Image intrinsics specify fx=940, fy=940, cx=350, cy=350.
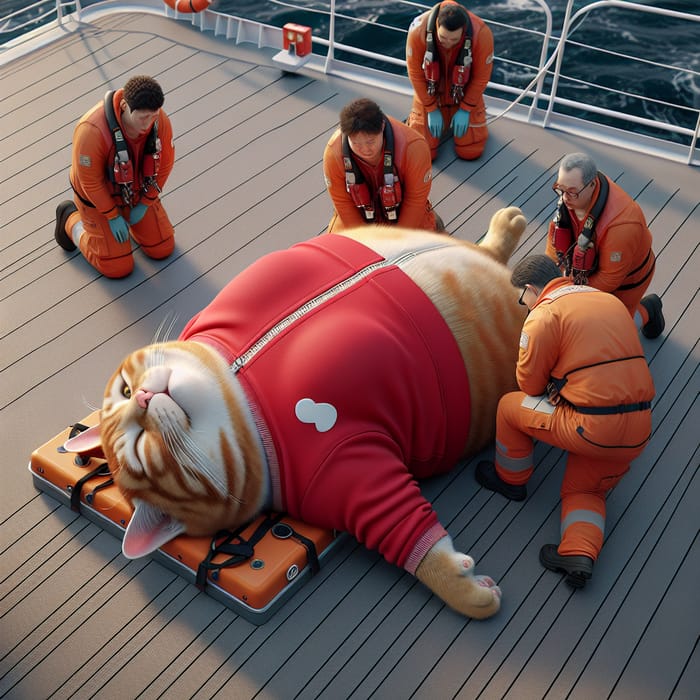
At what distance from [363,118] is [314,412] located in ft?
6.01

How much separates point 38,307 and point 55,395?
2.51ft

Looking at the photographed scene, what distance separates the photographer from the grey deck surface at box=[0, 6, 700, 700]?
145 inches

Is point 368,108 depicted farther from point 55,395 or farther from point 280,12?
point 280,12

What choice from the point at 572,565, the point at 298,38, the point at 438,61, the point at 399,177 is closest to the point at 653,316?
the point at 399,177

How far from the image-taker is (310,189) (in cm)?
626

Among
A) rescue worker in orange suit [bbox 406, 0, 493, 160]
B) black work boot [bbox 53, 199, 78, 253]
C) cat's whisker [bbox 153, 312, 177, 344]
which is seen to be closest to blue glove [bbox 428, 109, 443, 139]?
rescue worker in orange suit [bbox 406, 0, 493, 160]

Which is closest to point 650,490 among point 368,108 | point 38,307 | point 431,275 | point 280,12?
point 431,275

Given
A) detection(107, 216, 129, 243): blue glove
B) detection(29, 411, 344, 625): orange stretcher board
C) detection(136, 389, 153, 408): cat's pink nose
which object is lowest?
detection(29, 411, 344, 625): orange stretcher board

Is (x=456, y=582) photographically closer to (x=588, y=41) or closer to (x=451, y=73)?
(x=451, y=73)

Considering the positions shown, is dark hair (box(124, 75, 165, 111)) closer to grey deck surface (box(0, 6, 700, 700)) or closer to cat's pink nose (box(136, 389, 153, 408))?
grey deck surface (box(0, 6, 700, 700))

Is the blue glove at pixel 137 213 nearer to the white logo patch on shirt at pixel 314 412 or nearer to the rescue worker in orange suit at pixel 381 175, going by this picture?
the rescue worker in orange suit at pixel 381 175

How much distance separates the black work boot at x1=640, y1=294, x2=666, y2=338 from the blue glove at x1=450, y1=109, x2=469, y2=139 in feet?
6.45

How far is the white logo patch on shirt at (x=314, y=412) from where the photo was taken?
3723mm

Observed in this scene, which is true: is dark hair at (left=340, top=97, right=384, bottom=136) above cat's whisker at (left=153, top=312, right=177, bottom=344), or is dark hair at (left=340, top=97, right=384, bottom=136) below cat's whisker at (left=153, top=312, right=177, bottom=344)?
above
